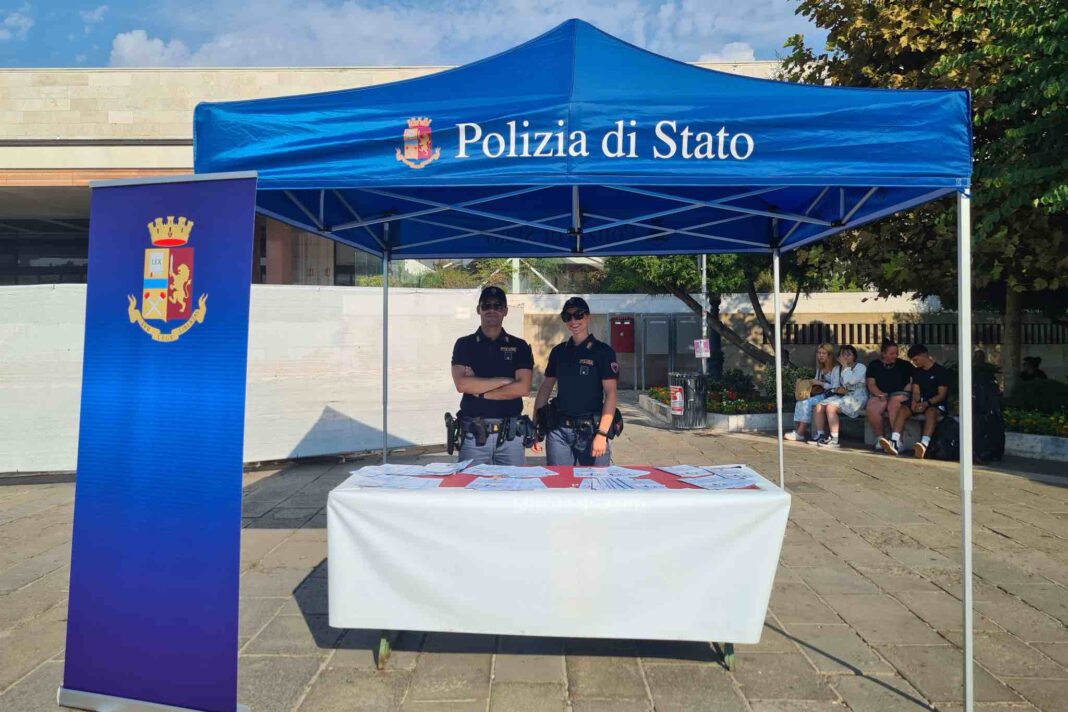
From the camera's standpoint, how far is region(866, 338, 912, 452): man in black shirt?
977cm

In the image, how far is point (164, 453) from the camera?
3027mm

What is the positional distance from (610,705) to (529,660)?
56 centimetres

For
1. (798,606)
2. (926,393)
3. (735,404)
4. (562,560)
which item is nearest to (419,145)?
(562,560)

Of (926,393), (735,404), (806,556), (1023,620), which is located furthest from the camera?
(735,404)

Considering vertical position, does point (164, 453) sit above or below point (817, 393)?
below

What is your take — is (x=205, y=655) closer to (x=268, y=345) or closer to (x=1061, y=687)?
(x=1061, y=687)

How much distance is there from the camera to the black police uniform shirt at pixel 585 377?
191 inches

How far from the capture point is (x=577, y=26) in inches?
140

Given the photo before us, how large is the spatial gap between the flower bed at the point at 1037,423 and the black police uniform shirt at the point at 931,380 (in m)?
1.39

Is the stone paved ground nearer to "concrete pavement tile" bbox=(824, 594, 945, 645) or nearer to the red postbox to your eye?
"concrete pavement tile" bbox=(824, 594, 945, 645)

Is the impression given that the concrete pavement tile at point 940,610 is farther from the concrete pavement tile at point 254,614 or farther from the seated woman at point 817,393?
the seated woman at point 817,393

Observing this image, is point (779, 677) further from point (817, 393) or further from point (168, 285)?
point (817, 393)

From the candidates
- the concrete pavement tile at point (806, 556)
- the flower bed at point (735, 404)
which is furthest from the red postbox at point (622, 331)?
the concrete pavement tile at point (806, 556)

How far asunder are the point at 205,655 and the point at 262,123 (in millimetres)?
2354
